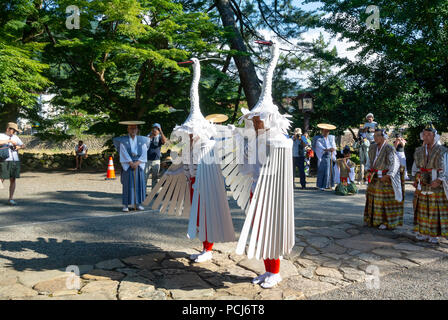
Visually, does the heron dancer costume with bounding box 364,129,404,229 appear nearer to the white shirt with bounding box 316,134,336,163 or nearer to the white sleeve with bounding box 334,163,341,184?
the white shirt with bounding box 316,134,336,163

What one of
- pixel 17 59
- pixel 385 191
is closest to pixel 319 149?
pixel 385 191

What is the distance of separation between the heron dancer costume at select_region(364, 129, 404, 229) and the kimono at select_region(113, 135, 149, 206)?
4142 millimetres

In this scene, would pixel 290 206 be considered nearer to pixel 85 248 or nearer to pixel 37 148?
pixel 85 248

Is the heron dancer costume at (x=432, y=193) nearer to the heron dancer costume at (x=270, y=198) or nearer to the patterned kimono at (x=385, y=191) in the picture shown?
the patterned kimono at (x=385, y=191)

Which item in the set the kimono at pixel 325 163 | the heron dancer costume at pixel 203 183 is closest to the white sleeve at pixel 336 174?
the kimono at pixel 325 163

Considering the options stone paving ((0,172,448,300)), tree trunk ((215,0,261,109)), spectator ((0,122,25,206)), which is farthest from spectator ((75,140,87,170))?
stone paving ((0,172,448,300))

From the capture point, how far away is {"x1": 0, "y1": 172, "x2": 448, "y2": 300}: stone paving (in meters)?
3.01

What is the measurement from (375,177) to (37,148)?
94.9 feet

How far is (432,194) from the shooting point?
4.68 metres

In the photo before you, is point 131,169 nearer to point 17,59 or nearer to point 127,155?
point 127,155

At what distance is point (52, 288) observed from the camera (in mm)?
3064

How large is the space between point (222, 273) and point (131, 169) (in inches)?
150

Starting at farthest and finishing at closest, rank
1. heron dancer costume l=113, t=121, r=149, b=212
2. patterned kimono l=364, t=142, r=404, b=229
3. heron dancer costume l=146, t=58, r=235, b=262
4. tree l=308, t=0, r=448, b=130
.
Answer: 1. tree l=308, t=0, r=448, b=130
2. heron dancer costume l=113, t=121, r=149, b=212
3. patterned kimono l=364, t=142, r=404, b=229
4. heron dancer costume l=146, t=58, r=235, b=262

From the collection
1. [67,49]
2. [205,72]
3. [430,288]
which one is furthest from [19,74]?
[430,288]
